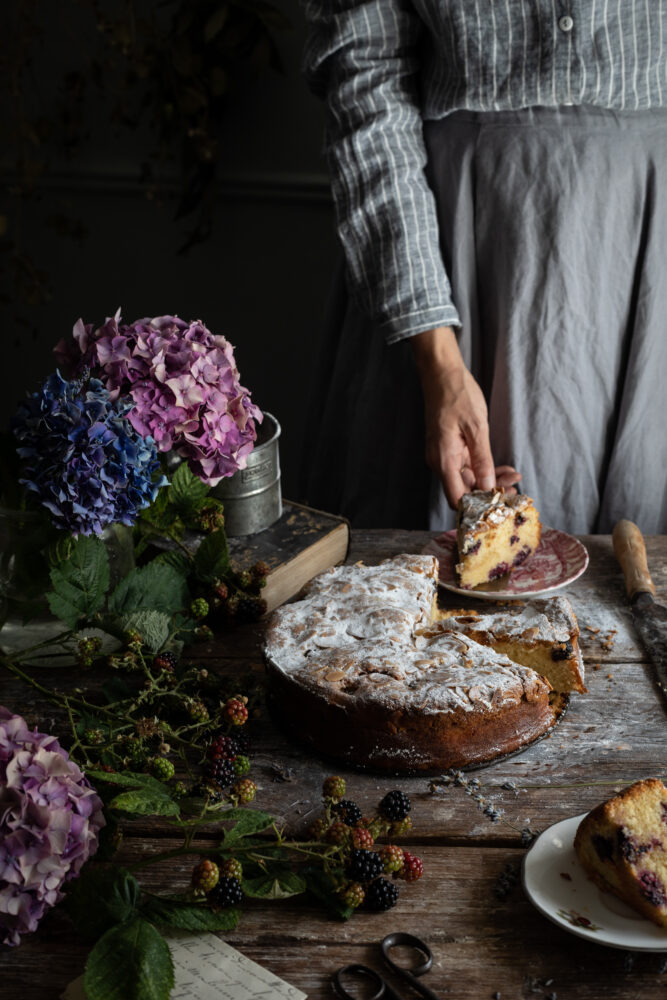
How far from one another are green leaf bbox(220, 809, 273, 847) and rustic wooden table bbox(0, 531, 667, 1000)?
79mm

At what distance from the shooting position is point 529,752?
1.35m

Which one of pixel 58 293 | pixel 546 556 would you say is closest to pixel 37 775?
pixel 546 556

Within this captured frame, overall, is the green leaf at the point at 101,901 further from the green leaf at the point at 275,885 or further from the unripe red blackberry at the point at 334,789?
the unripe red blackberry at the point at 334,789

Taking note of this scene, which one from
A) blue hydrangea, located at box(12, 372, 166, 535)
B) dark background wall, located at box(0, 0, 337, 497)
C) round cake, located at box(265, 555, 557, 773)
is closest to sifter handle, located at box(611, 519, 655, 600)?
round cake, located at box(265, 555, 557, 773)

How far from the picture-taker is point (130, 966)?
3.15ft

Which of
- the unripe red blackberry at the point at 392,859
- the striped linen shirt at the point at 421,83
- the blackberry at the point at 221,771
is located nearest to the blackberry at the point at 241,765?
the blackberry at the point at 221,771

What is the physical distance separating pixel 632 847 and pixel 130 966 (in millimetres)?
544

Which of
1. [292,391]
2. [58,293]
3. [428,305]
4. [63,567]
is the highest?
[428,305]

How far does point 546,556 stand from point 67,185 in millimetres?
2972

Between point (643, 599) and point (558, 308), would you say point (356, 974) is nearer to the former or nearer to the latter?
point (643, 599)

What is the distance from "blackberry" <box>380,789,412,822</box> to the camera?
121cm

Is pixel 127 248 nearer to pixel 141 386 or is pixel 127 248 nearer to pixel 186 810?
pixel 141 386

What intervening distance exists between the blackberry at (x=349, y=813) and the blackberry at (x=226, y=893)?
0.18 m

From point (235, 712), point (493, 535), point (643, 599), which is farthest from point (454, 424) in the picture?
point (235, 712)
